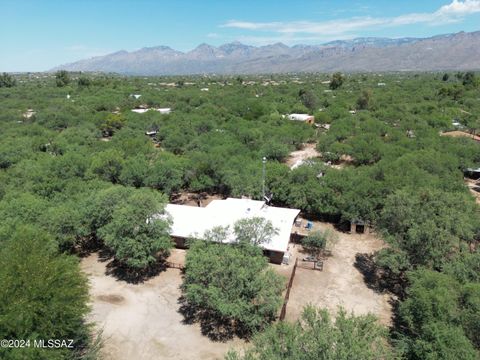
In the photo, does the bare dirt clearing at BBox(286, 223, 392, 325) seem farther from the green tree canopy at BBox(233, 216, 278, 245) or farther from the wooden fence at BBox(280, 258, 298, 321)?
the green tree canopy at BBox(233, 216, 278, 245)

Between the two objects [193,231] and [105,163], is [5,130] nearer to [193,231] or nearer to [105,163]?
[105,163]

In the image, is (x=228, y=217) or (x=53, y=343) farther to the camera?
(x=228, y=217)

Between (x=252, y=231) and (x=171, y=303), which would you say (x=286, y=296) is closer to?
(x=252, y=231)

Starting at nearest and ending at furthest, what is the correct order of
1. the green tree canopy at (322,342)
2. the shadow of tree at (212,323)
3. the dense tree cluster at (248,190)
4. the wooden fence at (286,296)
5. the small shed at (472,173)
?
the green tree canopy at (322,342) < the dense tree cluster at (248,190) < the shadow of tree at (212,323) < the wooden fence at (286,296) < the small shed at (472,173)

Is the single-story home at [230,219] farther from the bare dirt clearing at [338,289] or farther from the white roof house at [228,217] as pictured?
the bare dirt clearing at [338,289]

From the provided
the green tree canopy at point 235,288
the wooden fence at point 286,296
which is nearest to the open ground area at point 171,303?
the wooden fence at point 286,296

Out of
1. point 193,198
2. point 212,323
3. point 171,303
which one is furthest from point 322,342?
point 193,198

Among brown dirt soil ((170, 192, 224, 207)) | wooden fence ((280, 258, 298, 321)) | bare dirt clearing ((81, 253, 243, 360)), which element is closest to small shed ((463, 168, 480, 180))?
wooden fence ((280, 258, 298, 321))
